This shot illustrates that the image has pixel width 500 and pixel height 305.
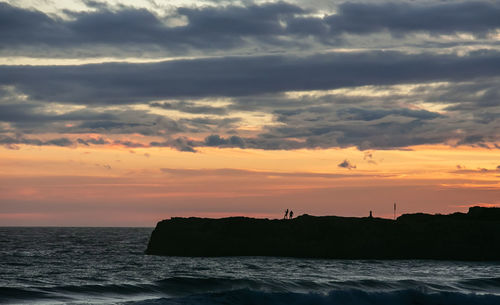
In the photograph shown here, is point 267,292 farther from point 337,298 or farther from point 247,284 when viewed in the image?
point 247,284

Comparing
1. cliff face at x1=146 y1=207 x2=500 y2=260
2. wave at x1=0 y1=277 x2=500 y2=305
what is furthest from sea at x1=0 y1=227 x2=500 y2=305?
cliff face at x1=146 y1=207 x2=500 y2=260

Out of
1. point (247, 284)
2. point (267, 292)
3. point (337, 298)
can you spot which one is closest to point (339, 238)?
point (247, 284)

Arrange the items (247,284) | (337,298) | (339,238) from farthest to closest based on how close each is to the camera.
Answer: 1. (339,238)
2. (247,284)
3. (337,298)

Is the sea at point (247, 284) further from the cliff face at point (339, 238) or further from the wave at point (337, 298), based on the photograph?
the cliff face at point (339, 238)

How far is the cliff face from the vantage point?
211 ft

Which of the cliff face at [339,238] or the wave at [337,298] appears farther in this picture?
the cliff face at [339,238]

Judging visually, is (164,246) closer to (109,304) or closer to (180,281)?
(180,281)

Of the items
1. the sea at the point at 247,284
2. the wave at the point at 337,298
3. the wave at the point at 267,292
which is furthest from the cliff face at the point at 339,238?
the wave at the point at 337,298

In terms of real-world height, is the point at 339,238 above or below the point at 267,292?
above

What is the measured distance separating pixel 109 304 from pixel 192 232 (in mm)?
40892

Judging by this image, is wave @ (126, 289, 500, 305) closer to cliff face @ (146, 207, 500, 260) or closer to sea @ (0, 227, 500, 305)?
sea @ (0, 227, 500, 305)

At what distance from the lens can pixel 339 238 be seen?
65.5m

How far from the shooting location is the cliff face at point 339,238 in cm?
6419

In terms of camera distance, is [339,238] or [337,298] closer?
[337,298]
